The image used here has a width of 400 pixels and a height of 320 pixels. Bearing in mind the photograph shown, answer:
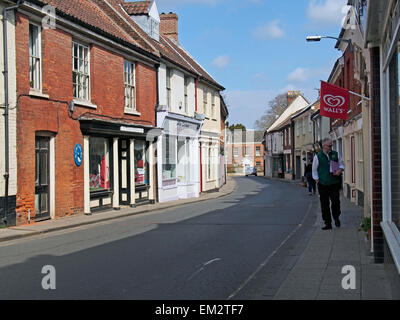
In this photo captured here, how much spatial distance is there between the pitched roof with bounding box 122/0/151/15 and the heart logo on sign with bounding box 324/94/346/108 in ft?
45.3

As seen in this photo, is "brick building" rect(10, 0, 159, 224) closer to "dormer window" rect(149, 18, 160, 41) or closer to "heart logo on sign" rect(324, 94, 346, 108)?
"dormer window" rect(149, 18, 160, 41)

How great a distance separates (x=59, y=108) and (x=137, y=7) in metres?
11.3

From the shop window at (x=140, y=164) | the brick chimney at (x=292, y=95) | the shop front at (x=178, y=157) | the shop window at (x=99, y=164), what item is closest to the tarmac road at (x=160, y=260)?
the shop window at (x=99, y=164)

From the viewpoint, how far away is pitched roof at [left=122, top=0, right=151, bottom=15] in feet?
76.9

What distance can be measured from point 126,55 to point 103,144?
3.88 meters

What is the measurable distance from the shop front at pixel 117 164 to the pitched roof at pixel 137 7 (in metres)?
6.61

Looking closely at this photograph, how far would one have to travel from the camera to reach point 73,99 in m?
15.2

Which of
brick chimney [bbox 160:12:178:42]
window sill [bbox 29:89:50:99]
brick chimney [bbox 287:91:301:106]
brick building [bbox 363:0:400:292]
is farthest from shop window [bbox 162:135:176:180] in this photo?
brick chimney [bbox 287:91:301:106]

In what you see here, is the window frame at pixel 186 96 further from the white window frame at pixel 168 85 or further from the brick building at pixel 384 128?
the brick building at pixel 384 128

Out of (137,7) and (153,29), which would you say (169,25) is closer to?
(153,29)

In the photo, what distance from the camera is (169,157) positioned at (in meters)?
23.1

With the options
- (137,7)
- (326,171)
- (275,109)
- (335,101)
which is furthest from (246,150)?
(326,171)

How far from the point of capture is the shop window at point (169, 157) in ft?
73.6

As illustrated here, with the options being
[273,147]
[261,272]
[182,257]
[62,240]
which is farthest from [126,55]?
[273,147]
